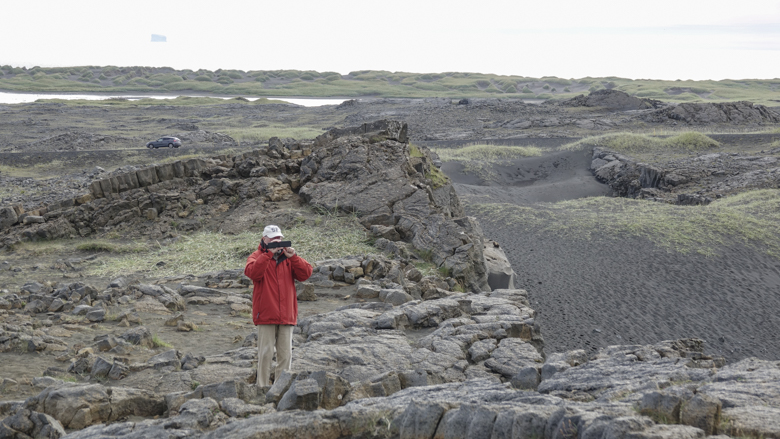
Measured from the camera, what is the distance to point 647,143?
45344 millimetres

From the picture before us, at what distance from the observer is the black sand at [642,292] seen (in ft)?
49.8

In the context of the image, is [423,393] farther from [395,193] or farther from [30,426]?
[395,193]

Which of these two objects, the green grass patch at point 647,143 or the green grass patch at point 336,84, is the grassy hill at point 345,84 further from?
the green grass patch at point 647,143

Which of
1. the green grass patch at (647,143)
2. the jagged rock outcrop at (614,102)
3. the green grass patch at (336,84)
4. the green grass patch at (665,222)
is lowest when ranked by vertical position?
the green grass patch at (665,222)

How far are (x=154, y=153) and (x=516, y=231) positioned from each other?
2846 centimetres

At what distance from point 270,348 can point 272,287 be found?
2.53 ft

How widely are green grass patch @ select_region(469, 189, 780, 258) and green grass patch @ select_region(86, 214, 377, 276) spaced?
A: 10058 mm

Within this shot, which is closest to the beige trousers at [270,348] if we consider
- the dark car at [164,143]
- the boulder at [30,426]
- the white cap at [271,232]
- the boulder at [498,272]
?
the white cap at [271,232]

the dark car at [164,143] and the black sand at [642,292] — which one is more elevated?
the dark car at [164,143]

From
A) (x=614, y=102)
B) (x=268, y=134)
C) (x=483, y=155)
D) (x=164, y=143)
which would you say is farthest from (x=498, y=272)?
(x=614, y=102)

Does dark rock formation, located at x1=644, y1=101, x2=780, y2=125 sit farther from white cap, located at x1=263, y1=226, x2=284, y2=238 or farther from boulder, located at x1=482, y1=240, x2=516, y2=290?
white cap, located at x1=263, y1=226, x2=284, y2=238

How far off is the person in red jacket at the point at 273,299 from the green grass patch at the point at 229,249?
6.27 m

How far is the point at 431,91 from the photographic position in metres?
123

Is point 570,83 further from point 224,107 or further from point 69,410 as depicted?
point 69,410
